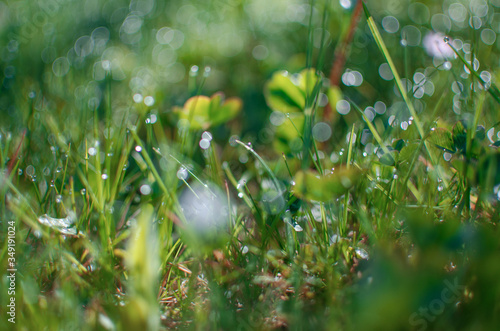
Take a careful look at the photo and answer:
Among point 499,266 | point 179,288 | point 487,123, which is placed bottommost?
point 179,288

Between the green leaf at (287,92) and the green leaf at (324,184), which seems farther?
the green leaf at (287,92)

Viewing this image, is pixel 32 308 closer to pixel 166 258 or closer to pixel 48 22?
pixel 166 258

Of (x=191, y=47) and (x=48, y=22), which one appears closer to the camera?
(x=191, y=47)

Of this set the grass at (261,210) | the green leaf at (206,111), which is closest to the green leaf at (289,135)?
the grass at (261,210)

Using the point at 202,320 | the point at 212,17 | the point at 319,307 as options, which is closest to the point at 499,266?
the point at 319,307

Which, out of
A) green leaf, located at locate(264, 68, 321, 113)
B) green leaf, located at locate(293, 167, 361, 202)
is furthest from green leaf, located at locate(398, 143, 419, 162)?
green leaf, located at locate(264, 68, 321, 113)

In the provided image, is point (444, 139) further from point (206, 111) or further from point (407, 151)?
point (206, 111)

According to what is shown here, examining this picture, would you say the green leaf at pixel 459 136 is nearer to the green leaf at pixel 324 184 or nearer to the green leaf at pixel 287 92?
the green leaf at pixel 324 184

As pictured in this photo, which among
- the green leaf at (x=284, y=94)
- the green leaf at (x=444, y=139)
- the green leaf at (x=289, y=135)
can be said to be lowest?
the green leaf at (x=289, y=135)
